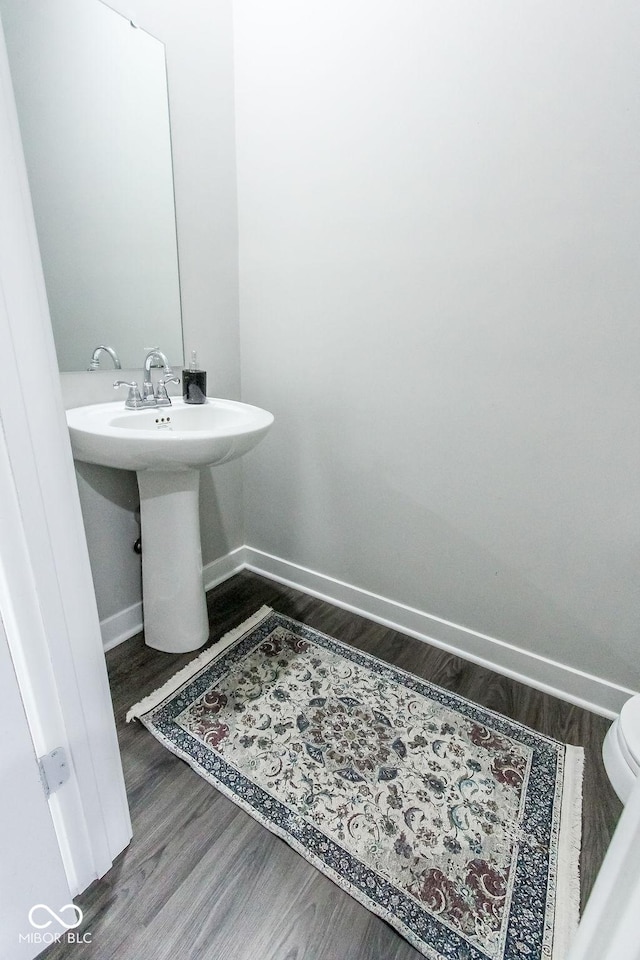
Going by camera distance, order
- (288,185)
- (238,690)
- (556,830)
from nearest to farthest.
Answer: (556,830) < (238,690) < (288,185)

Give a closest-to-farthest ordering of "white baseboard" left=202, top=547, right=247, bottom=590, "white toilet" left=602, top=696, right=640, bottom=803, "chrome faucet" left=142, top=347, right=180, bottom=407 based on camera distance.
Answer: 1. "white toilet" left=602, top=696, right=640, bottom=803
2. "chrome faucet" left=142, top=347, right=180, bottom=407
3. "white baseboard" left=202, top=547, right=247, bottom=590

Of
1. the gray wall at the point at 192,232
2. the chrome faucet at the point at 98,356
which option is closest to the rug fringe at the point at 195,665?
the gray wall at the point at 192,232

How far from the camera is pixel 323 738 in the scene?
48.8 inches

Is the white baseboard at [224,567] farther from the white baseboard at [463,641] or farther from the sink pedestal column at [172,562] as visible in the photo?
the sink pedestal column at [172,562]

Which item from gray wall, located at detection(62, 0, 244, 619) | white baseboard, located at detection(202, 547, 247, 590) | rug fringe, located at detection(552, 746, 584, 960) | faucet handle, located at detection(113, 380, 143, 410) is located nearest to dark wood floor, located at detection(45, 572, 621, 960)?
rug fringe, located at detection(552, 746, 584, 960)

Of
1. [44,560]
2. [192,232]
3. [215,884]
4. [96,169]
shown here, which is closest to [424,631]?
[215,884]

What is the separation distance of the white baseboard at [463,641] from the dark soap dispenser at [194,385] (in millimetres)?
827

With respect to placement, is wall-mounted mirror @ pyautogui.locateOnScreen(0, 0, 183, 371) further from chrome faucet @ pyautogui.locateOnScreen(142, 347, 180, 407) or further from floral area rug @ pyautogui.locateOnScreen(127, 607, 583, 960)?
floral area rug @ pyautogui.locateOnScreen(127, 607, 583, 960)

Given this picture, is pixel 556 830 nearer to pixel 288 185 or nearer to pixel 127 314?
pixel 127 314

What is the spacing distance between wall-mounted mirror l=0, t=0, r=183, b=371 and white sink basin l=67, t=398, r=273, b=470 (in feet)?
0.70

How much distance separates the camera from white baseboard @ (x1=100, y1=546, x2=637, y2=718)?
4.55 ft

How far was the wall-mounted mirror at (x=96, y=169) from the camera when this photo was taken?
1.13 metres

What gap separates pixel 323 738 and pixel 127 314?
1.41 metres

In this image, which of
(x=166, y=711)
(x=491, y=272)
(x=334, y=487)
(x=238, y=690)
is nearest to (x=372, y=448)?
(x=334, y=487)
